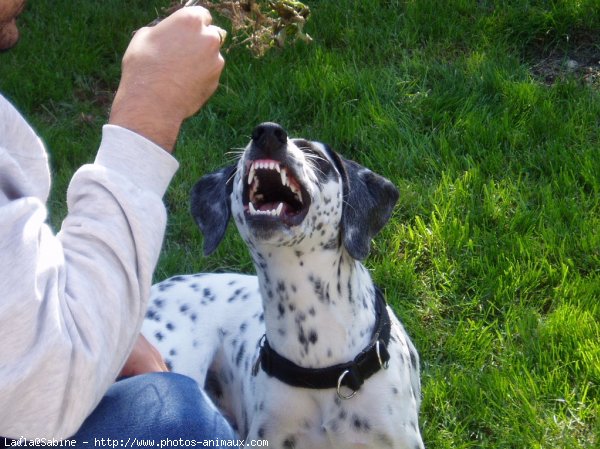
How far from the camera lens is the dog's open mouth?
274cm

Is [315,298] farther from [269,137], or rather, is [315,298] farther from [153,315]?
→ [153,315]

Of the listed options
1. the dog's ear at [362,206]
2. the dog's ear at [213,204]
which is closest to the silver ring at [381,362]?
the dog's ear at [362,206]

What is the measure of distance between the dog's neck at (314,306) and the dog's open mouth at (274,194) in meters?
0.17

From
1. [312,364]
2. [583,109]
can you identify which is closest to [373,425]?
[312,364]

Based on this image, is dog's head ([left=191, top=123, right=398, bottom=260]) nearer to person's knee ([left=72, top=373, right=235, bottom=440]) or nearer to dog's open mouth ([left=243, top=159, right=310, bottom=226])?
dog's open mouth ([left=243, top=159, right=310, bottom=226])

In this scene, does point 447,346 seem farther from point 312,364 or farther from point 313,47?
point 313,47

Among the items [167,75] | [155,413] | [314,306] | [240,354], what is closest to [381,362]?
[314,306]

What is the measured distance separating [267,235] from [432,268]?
152 cm

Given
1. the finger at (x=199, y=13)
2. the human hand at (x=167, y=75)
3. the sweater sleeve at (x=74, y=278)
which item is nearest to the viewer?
the sweater sleeve at (x=74, y=278)

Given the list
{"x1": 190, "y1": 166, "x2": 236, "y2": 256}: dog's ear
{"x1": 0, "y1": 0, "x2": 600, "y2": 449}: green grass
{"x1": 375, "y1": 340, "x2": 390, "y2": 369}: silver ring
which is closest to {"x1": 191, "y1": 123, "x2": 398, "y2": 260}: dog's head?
{"x1": 190, "y1": 166, "x2": 236, "y2": 256}: dog's ear

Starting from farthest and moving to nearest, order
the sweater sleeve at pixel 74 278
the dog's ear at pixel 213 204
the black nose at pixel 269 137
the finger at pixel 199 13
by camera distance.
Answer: the dog's ear at pixel 213 204
the black nose at pixel 269 137
the finger at pixel 199 13
the sweater sleeve at pixel 74 278

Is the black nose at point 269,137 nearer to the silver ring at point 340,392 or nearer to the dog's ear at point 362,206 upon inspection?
the dog's ear at point 362,206

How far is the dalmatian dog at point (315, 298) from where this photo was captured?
2.79 meters

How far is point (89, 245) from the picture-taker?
6.02 ft
